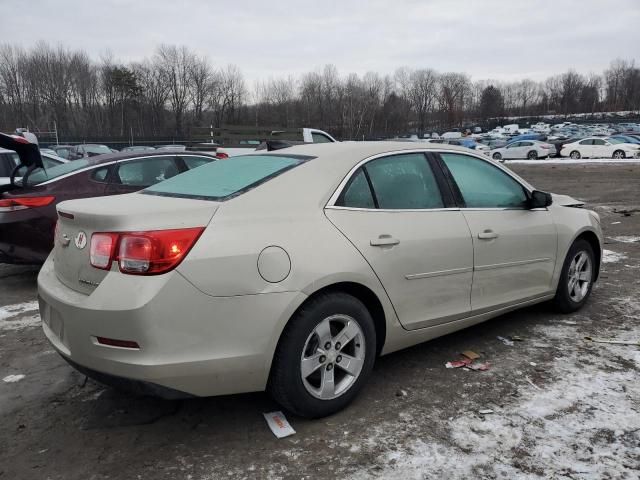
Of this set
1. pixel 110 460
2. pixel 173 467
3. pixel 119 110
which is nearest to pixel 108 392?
pixel 110 460

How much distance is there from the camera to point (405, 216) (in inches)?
132

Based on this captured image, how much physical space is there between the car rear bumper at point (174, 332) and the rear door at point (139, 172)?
3.88 meters

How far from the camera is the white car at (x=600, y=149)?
3175 cm

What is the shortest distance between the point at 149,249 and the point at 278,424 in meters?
1.23

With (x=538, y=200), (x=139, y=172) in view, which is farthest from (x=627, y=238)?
(x=139, y=172)

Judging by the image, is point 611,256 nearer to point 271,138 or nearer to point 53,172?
point 53,172

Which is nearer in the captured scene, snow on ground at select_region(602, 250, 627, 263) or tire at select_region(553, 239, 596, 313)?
tire at select_region(553, 239, 596, 313)

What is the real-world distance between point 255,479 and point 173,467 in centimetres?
43

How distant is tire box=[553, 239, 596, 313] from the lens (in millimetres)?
4621

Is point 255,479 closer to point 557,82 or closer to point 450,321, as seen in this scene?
point 450,321

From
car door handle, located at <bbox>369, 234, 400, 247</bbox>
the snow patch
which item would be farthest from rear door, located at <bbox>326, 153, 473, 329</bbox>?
the snow patch

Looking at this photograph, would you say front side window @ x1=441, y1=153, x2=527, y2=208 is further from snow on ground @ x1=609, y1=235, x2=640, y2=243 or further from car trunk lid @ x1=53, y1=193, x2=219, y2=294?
snow on ground @ x1=609, y1=235, x2=640, y2=243

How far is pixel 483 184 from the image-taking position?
4.06 metres

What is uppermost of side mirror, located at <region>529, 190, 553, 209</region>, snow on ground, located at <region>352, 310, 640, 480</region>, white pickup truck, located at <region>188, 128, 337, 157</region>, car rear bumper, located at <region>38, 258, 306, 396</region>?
white pickup truck, located at <region>188, 128, 337, 157</region>
